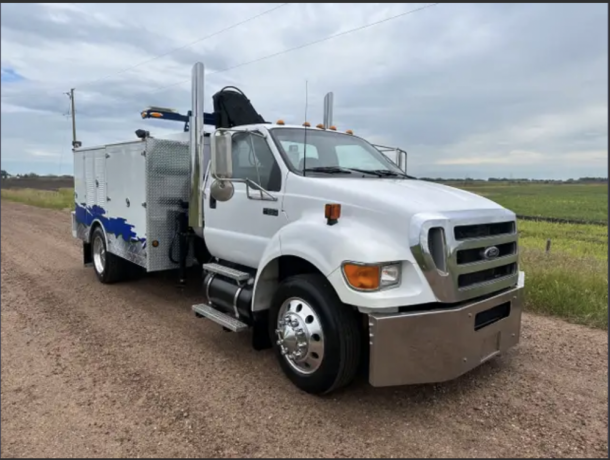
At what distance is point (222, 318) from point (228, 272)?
47 centimetres

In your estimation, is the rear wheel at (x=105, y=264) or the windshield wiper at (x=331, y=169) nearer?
the windshield wiper at (x=331, y=169)

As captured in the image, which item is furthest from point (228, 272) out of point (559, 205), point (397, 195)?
point (559, 205)

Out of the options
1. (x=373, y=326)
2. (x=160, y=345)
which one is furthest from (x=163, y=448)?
(x=160, y=345)

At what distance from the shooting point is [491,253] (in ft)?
12.2

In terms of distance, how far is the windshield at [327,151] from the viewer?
4430 millimetres

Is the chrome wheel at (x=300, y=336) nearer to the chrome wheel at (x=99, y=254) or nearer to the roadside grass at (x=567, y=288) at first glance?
the roadside grass at (x=567, y=288)

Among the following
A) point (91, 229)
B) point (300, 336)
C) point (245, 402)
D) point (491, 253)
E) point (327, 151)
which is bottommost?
point (245, 402)

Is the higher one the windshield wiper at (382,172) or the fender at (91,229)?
the windshield wiper at (382,172)

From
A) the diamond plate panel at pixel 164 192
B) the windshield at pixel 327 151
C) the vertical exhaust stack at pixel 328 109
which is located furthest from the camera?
the vertical exhaust stack at pixel 328 109

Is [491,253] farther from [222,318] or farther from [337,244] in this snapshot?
[222,318]

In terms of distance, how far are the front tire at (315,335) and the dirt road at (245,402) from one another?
0.68 ft

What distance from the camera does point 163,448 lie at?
2996 mm

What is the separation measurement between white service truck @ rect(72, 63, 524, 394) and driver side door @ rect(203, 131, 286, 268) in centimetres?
2

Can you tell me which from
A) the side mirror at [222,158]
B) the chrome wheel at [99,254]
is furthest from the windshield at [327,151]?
the chrome wheel at [99,254]
